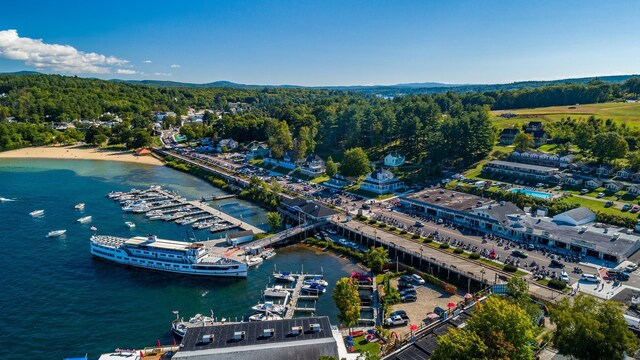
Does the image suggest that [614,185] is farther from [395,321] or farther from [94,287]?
[94,287]

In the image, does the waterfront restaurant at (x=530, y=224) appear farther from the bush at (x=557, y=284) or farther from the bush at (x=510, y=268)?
the bush at (x=557, y=284)

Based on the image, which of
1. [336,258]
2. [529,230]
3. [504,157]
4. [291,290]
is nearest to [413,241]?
[336,258]

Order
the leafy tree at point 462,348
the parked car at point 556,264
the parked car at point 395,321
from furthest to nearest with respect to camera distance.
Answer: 1. the parked car at point 556,264
2. the parked car at point 395,321
3. the leafy tree at point 462,348

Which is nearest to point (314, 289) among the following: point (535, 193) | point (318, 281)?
point (318, 281)

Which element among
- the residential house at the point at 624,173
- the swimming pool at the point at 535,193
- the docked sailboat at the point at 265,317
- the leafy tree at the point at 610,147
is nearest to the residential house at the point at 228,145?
the swimming pool at the point at 535,193

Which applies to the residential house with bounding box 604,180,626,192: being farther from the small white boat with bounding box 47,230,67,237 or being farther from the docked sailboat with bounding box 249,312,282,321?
the small white boat with bounding box 47,230,67,237

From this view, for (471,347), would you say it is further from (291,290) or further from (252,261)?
(252,261)
